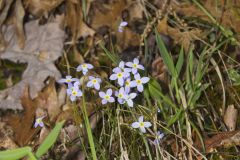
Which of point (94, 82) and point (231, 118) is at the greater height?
point (94, 82)

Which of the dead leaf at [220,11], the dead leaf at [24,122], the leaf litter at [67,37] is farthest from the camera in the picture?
the dead leaf at [220,11]

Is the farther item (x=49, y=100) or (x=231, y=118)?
(x=49, y=100)

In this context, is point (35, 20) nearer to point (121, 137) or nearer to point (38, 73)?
point (38, 73)

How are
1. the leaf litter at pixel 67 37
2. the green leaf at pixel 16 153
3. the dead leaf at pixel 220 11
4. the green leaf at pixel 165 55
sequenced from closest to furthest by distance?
the green leaf at pixel 16 153, the green leaf at pixel 165 55, the leaf litter at pixel 67 37, the dead leaf at pixel 220 11

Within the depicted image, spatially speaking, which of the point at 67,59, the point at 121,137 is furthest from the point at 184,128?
the point at 67,59

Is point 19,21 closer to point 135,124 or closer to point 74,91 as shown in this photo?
point 74,91

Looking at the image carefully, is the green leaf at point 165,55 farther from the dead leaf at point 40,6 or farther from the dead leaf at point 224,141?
the dead leaf at point 40,6

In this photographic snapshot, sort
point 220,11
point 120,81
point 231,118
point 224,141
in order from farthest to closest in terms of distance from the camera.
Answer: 1. point 220,11
2. point 231,118
3. point 224,141
4. point 120,81

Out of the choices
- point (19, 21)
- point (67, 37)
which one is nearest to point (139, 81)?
point (67, 37)

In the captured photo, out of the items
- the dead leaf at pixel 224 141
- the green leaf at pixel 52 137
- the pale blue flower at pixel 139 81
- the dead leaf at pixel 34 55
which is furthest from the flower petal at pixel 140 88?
the dead leaf at pixel 34 55
